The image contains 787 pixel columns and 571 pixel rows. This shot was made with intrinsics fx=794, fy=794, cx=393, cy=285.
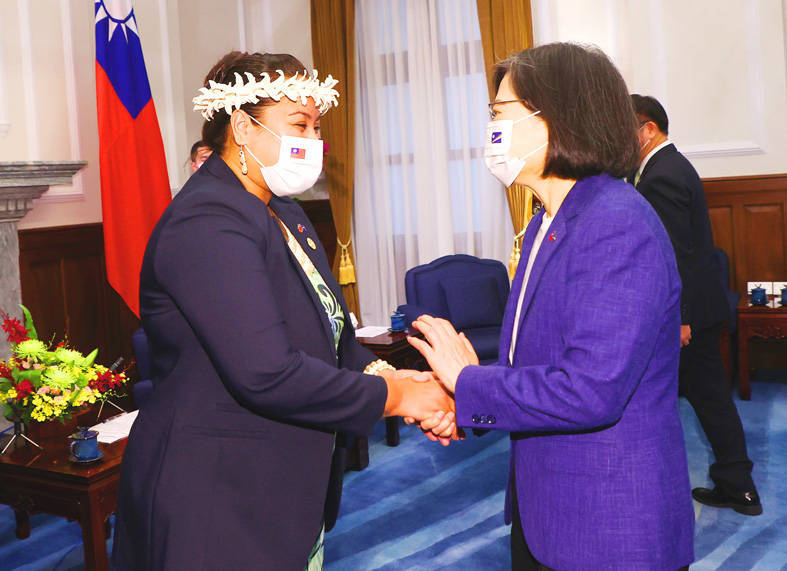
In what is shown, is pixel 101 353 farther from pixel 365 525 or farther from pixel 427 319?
pixel 427 319

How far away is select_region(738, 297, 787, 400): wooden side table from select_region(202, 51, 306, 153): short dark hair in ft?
14.8

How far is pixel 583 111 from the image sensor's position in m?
1.50

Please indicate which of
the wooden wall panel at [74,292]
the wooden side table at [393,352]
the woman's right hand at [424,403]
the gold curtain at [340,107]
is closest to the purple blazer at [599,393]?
the woman's right hand at [424,403]

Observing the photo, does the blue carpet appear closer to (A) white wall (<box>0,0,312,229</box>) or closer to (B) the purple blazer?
(B) the purple blazer

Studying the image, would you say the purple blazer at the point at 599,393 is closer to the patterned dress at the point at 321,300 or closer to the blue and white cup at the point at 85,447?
the patterned dress at the point at 321,300

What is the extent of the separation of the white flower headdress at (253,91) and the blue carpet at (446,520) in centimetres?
217

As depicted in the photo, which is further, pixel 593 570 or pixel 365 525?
pixel 365 525

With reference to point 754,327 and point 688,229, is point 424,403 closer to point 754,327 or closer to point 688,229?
point 688,229

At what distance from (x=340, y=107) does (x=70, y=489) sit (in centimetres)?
446

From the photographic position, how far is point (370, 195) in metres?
6.85

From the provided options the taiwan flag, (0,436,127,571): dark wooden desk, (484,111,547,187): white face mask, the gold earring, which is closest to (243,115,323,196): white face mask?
the gold earring

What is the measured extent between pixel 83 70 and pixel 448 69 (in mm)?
2808

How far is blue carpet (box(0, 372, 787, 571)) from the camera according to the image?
3236 mm

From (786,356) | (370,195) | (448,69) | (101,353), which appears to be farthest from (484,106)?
(101,353)
